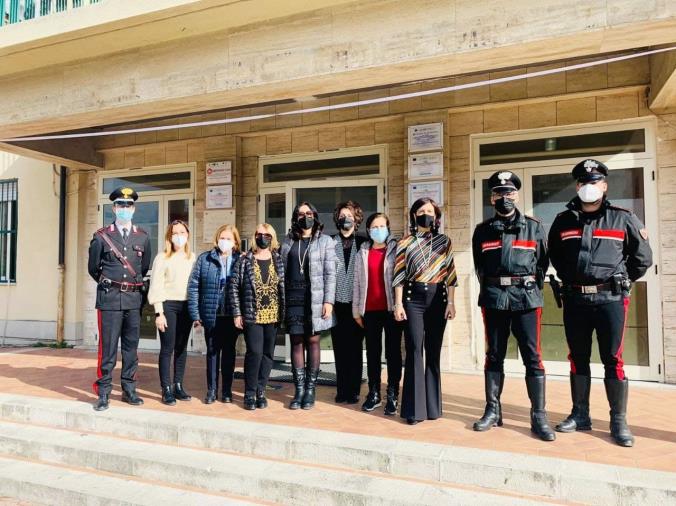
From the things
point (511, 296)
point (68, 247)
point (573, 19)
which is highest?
point (573, 19)

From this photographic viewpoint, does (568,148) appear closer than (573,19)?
No

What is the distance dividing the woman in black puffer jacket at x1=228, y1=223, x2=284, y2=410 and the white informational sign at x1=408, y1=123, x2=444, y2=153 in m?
2.75

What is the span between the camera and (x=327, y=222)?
7.32 m

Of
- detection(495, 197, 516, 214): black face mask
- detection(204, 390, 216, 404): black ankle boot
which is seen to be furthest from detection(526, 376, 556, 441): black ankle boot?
detection(204, 390, 216, 404): black ankle boot

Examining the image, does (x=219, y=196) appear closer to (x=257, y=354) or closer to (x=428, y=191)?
(x=428, y=191)

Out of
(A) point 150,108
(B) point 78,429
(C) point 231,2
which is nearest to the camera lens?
(B) point 78,429

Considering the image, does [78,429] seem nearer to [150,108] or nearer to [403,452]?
[403,452]

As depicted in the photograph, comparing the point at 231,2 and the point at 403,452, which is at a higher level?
the point at 231,2

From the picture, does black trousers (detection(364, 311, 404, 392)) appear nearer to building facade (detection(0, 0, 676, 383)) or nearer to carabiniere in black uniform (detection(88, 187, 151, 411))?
building facade (detection(0, 0, 676, 383))

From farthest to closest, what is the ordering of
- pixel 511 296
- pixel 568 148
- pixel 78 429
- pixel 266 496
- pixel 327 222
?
pixel 327 222 < pixel 568 148 < pixel 78 429 < pixel 511 296 < pixel 266 496

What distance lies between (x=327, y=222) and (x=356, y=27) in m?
3.11

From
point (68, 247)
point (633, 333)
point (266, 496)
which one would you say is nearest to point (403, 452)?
point (266, 496)

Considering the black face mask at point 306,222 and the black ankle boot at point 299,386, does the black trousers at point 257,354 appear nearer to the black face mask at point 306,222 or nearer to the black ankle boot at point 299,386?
the black ankle boot at point 299,386

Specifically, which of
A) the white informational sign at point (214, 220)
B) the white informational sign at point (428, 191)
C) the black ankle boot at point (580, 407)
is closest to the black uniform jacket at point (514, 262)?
the black ankle boot at point (580, 407)
